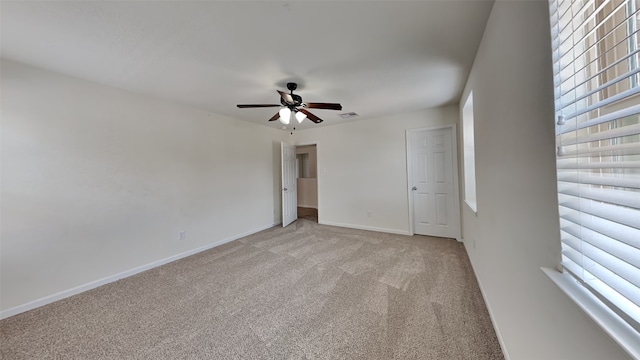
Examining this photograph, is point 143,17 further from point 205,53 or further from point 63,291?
point 63,291

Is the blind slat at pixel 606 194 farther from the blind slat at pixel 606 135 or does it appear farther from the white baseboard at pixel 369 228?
the white baseboard at pixel 369 228

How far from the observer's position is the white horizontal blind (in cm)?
51

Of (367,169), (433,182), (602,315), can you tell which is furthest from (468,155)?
(602,315)

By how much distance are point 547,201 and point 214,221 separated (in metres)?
3.89

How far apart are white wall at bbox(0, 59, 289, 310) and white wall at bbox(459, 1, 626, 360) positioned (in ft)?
12.1

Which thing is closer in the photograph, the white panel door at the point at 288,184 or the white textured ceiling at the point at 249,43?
the white textured ceiling at the point at 249,43

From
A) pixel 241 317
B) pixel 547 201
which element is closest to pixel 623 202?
pixel 547 201

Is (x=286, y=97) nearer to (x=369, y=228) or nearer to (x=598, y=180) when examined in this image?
(x=598, y=180)

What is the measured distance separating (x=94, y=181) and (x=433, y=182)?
4.74 metres

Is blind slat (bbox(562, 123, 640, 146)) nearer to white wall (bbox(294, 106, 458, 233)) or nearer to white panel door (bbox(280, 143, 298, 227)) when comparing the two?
white wall (bbox(294, 106, 458, 233))

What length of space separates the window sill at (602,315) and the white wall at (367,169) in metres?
3.21

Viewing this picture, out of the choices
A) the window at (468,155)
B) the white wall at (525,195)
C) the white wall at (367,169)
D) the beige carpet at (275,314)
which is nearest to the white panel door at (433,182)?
the white wall at (367,169)

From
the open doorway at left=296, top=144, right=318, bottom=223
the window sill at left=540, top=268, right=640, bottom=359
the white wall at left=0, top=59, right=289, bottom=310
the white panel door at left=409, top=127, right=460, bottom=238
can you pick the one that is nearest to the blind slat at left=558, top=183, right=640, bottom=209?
the window sill at left=540, top=268, right=640, bottom=359

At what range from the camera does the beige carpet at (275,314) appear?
1484mm
